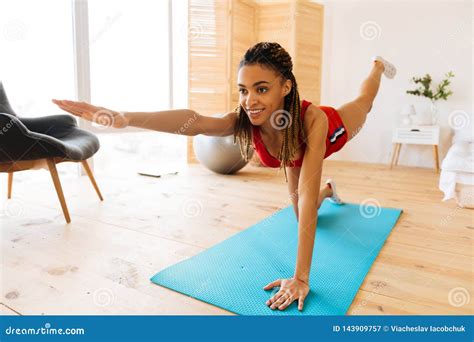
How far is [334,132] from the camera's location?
180cm

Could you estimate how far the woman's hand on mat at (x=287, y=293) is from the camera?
1237 millimetres

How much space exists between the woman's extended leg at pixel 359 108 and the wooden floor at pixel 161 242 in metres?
0.62

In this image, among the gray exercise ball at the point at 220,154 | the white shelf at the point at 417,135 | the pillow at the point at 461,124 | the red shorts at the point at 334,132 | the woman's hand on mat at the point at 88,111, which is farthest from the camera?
the pillow at the point at 461,124

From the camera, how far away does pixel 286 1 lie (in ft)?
14.3

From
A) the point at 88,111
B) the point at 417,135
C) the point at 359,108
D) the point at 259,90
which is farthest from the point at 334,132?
the point at 417,135

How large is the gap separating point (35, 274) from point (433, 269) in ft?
5.30

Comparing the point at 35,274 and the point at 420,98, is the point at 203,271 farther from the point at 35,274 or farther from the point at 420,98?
the point at 420,98

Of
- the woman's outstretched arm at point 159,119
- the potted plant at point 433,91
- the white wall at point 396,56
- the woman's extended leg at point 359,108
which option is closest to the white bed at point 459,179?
the woman's extended leg at point 359,108

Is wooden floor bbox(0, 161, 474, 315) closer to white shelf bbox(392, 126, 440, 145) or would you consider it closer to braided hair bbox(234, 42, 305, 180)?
braided hair bbox(234, 42, 305, 180)

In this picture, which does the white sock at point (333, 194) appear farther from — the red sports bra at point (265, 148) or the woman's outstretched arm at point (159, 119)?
the woman's outstretched arm at point (159, 119)

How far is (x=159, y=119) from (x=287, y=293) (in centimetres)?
71

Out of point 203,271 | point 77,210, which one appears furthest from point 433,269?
point 77,210

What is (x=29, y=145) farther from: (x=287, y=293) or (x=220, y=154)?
(x=220, y=154)
